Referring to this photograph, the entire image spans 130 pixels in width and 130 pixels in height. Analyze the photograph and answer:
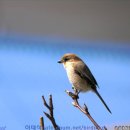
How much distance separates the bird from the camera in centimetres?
128

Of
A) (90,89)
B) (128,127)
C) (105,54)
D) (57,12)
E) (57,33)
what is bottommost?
(128,127)

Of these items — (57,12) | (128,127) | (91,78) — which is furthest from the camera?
(57,12)

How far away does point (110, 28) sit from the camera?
256 cm

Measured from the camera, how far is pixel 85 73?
52.2 inches

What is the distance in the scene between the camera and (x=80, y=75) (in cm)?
132

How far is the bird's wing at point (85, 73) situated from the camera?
1298 mm

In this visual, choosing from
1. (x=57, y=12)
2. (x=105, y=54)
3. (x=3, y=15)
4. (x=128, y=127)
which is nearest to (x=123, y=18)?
(x=105, y=54)

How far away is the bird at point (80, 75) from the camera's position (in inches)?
50.4

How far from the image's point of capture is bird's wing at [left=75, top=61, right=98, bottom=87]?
4.26ft

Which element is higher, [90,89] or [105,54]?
[105,54]

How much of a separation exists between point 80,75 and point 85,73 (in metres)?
0.02

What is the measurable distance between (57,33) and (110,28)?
409 mm

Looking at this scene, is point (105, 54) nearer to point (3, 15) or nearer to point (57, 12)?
point (57, 12)

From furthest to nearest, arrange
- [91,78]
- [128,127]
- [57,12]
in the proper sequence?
[57,12]
[91,78]
[128,127]
